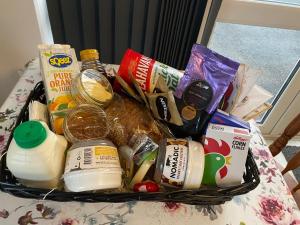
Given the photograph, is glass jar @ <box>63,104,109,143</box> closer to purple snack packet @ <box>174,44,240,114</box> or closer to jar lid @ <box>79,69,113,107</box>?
jar lid @ <box>79,69,113,107</box>

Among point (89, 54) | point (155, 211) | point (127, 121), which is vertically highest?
point (89, 54)

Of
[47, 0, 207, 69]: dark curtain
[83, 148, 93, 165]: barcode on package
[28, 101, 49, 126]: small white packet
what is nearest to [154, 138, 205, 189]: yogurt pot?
[83, 148, 93, 165]: barcode on package

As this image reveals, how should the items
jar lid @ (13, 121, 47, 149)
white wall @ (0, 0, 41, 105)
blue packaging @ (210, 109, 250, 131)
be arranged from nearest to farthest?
jar lid @ (13, 121, 47, 149)
blue packaging @ (210, 109, 250, 131)
white wall @ (0, 0, 41, 105)

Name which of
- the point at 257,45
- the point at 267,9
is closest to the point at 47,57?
the point at 267,9

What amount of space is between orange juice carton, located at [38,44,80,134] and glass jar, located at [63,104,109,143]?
29 mm

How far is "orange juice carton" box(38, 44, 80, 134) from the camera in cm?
54

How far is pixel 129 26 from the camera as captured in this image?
3.08ft

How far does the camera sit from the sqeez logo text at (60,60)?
1.87ft

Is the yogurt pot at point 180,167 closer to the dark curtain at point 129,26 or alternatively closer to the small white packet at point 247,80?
the small white packet at point 247,80

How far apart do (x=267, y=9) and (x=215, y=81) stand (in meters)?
0.68

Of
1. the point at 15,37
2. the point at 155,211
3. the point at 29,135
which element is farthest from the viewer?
the point at 15,37

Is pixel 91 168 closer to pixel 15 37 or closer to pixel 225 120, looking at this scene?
pixel 225 120

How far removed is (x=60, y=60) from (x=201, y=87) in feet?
1.09

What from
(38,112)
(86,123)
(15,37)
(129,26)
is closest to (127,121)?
(86,123)
